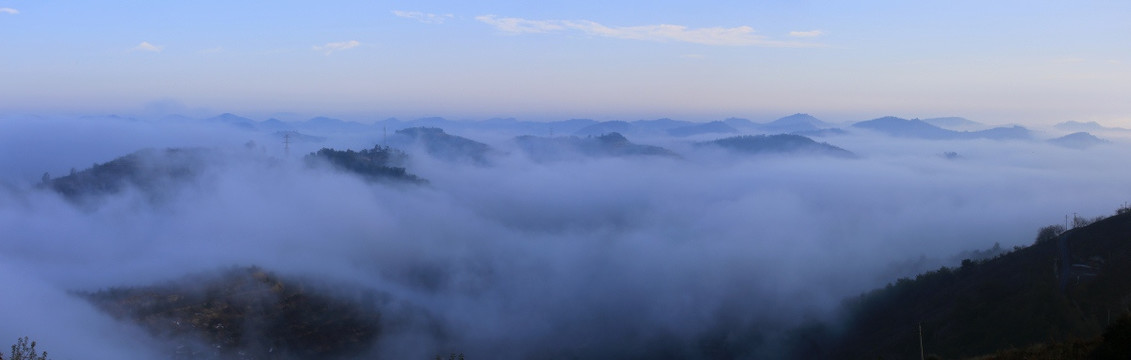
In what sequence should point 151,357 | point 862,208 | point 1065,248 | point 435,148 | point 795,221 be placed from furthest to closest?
point 435,148 → point 862,208 → point 795,221 → point 151,357 → point 1065,248

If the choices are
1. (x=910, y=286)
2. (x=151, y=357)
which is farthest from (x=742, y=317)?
(x=151, y=357)

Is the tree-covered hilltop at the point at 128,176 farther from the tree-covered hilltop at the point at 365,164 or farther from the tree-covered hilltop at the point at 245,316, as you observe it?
the tree-covered hilltop at the point at 245,316

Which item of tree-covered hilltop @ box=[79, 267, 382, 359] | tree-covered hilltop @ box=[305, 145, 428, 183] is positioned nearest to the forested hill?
tree-covered hilltop @ box=[79, 267, 382, 359]

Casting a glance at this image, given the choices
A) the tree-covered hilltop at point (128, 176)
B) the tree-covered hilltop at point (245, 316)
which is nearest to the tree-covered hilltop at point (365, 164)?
the tree-covered hilltop at point (128, 176)

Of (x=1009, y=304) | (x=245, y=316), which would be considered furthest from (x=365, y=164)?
(x=1009, y=304)

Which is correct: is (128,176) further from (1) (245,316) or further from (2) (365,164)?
(1) (245,316)

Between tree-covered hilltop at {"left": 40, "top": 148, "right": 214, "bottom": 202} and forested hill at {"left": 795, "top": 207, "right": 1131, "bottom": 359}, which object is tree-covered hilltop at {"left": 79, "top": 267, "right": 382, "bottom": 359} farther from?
tree-covered hilltop at {"left": 40, "top": 148, "right": 214, "bottom": 202}

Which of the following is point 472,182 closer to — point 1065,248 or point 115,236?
point 115,236
